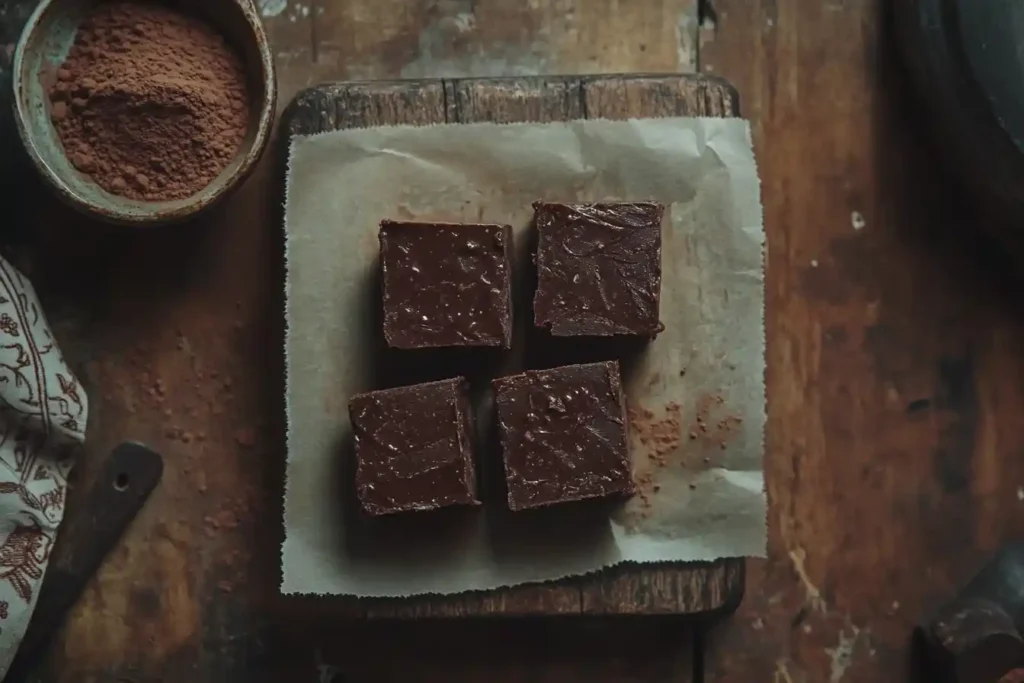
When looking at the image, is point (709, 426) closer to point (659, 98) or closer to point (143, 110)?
point (659, 98)

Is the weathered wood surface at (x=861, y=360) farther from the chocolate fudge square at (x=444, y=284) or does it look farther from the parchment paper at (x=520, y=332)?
the chocolate fudge square at (x=444, y=284)

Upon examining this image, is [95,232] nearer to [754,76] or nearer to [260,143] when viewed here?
[260,143]

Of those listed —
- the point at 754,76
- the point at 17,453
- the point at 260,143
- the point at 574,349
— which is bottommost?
the point at 17,453

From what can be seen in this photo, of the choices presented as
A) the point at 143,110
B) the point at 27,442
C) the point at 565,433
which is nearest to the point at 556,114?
the point at 565,433

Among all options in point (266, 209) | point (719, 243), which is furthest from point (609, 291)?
point (266, 209)

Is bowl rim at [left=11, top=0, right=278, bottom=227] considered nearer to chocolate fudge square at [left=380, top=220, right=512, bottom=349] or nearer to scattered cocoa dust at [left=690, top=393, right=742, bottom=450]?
chocolate fudge square at [left=380, top=220, right=512, bottom=349]

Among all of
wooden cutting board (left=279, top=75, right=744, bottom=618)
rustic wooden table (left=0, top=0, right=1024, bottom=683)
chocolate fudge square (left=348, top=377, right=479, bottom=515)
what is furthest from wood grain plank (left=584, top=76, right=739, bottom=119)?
chocolate fudge square (left=348, top=377, right=479, bottom=515)
